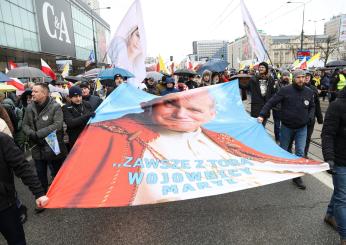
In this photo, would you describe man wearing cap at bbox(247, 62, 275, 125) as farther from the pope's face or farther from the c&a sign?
the c&a sign

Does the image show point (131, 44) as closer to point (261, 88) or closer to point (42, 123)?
point (261, 88)

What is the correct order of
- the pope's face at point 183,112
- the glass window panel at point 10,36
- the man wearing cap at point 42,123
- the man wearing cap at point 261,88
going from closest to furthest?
the pope's face at point 183,112, the man wearing cap at point 42,123, the man wearing cap at point 261,88, the glass window panel at point 10,36

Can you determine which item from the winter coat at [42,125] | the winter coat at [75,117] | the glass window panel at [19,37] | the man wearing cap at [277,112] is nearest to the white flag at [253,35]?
the man wearing cap at [277,112]

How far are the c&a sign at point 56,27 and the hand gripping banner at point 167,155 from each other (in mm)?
31066

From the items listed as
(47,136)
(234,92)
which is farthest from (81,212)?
(234,92)

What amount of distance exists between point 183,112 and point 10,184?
229cm

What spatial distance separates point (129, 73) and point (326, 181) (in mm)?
4836

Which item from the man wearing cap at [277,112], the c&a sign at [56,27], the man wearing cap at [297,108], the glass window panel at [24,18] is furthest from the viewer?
the c&a sign at [56,27]

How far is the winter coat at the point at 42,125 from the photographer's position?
4.23 metres

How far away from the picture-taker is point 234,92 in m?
4.85

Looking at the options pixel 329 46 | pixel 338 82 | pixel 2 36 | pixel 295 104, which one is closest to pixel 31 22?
pixel 2 36

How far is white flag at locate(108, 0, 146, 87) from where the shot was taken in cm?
741

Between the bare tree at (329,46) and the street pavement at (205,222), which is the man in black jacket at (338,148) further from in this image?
the bare tree at (329,46)

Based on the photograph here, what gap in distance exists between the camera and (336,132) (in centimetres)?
306
